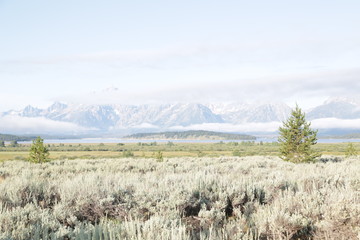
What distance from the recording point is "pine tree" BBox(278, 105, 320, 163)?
22391 mm

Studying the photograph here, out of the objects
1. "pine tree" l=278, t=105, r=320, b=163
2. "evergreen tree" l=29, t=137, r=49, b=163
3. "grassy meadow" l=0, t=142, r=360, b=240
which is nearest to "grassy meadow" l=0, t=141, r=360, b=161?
"evergreen tree" l=29, t=137, r=49, b=163

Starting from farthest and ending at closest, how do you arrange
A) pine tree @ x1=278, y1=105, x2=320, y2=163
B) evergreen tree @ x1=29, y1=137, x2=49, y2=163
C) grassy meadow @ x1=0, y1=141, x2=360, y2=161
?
grassy meadow @ x1=0, y1=141, x2=360, y2=161, evergreen tree @ x1=29, y1=137, x2=49, y2=163, pine tree @ x1=278, y1=105, x2=320, y2=163

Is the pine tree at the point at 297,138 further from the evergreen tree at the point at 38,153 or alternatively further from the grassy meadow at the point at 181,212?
the evergreen tree at the point at 38,153

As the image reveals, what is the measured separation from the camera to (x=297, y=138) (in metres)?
22.9

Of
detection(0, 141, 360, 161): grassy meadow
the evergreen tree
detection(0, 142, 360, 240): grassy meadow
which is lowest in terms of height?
detection(0, 141, 360, 161): grassy meadow

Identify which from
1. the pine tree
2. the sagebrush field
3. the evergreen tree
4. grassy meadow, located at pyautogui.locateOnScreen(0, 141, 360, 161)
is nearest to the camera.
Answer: the sagebrush field

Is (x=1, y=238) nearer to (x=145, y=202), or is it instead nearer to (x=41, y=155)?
(x=145, y=202)

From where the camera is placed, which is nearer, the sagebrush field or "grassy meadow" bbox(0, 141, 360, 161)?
the sagebrush field

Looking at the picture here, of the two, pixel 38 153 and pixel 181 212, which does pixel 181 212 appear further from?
pixel 38 153


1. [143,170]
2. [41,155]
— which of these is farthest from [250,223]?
[41,155]

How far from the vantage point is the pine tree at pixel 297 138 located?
22391 millimetres

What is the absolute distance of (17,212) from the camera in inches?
184

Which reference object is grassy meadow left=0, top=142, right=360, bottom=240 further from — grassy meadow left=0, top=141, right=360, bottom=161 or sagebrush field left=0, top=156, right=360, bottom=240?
grassy meadow left=0, top=141, right=360, bottom=161

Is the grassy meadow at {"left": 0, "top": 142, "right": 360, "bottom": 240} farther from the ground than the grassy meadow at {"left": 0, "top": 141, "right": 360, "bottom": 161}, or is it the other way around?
the grassy meadow at {"left": 0, "top": 142, "right": 360, "bottom": 240}
